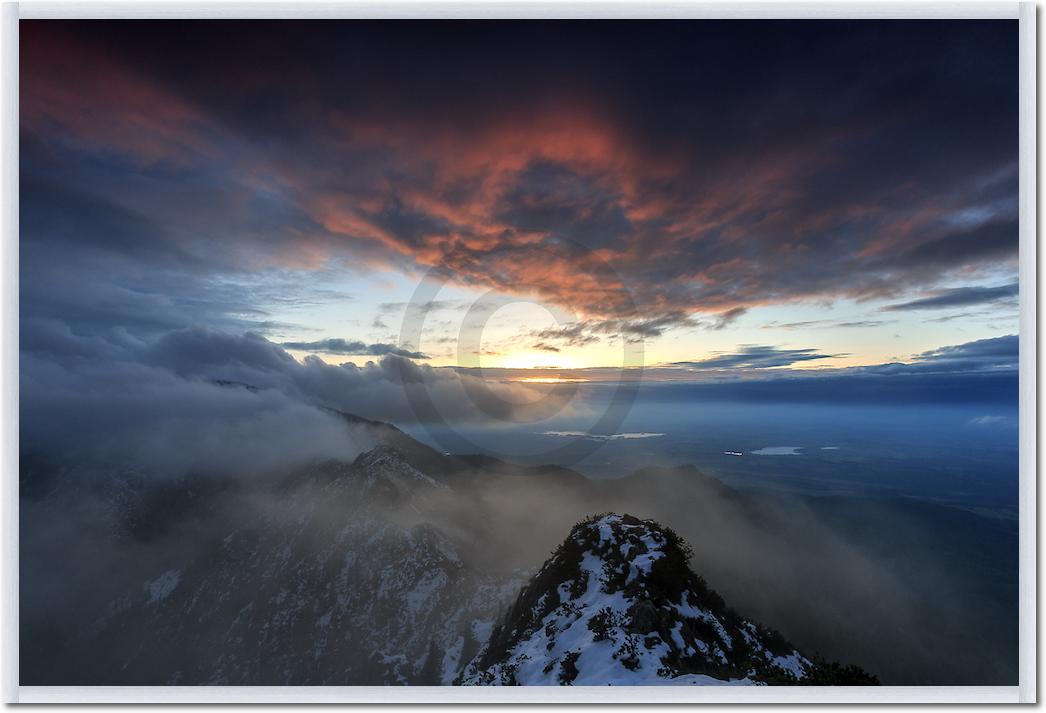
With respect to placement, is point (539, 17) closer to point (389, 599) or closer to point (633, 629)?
point (633, 629)

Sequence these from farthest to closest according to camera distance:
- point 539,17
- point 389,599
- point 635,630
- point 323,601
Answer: point 323,601 < point 389,599 < point 635,630 < point 539,17

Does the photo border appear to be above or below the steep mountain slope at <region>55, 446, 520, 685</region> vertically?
above

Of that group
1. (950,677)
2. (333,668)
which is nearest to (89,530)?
(333,668)

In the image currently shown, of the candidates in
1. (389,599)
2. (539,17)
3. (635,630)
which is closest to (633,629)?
(635,630)

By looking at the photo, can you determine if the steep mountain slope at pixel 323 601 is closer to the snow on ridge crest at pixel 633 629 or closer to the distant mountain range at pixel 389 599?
the distant mountain range at pixel 389 599

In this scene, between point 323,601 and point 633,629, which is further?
point 323,601

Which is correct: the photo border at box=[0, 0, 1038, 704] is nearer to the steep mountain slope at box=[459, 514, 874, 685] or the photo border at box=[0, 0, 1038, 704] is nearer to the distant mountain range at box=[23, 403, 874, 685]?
the distant mountain range at box=[23, 403, 874, 685]

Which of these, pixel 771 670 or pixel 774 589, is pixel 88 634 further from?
pixel 774 589

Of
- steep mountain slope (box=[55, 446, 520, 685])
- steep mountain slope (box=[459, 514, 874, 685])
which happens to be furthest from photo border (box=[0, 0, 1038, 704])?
steep mountain slope (box=[55, 446, 520, 685])
